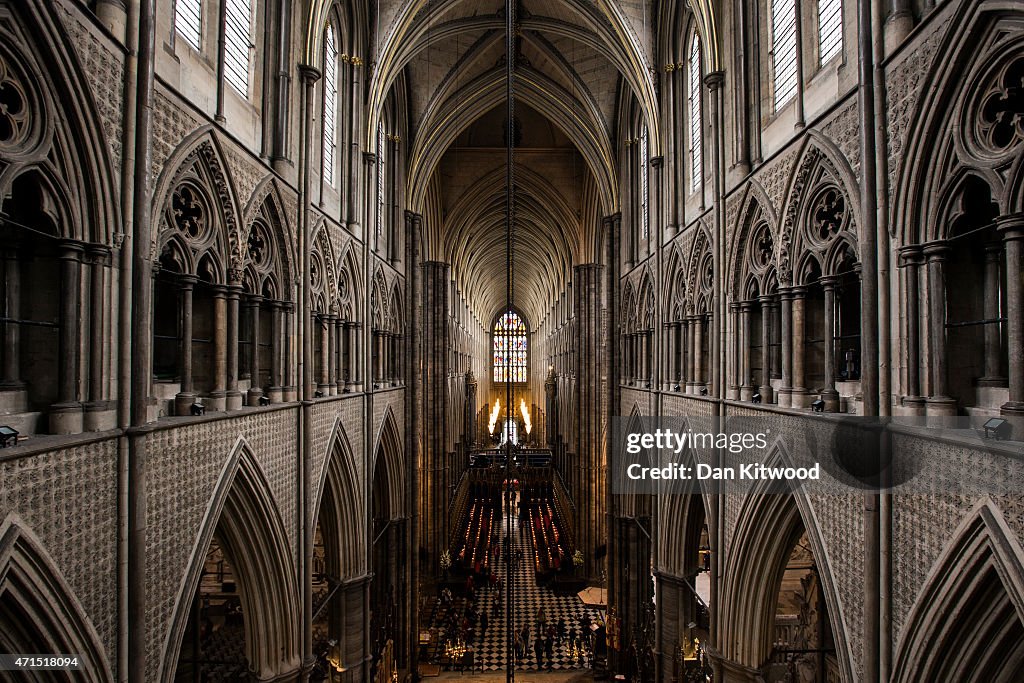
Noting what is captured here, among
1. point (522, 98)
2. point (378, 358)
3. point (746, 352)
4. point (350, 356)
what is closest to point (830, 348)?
point (746, 352)

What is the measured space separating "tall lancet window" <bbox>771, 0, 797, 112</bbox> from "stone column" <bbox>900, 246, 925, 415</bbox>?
3835 millimetres

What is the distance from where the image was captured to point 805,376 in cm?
846

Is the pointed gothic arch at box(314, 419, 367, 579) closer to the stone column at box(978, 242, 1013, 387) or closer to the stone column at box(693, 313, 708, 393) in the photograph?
the stone column at box(693, 313, 708, 393)

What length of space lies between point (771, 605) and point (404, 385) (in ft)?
45.9

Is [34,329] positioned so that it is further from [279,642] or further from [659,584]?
[659,584]

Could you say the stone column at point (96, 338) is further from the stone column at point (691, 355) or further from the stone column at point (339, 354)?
the stone column at point (691, 355)

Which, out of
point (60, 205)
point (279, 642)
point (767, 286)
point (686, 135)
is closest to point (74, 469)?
point (60, 205)

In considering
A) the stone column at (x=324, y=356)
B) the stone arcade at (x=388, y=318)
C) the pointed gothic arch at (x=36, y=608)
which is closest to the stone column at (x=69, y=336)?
the stone arcade at (x=388, y=318)

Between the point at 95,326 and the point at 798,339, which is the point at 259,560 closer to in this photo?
the point at 95,326

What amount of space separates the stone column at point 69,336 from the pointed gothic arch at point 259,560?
2846 millimetres

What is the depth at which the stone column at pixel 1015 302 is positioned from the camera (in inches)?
188

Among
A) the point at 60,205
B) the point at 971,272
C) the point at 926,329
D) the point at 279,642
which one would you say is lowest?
the point at 279,642

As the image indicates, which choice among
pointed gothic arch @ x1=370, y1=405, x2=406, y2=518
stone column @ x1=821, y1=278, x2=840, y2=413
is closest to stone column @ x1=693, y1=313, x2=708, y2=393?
stone column @ x1=821, y1=278, x2=840, y2=413

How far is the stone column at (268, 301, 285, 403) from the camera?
32.7 feet
